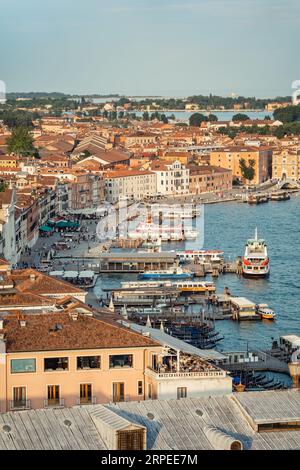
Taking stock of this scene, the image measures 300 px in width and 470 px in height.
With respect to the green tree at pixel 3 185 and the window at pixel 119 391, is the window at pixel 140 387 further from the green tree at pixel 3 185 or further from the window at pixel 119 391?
the green tree at pixel 3 185

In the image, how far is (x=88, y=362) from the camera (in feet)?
20.1

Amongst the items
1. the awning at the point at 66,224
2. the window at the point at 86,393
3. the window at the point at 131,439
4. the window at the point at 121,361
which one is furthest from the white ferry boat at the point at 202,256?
the window at the point at 131,439

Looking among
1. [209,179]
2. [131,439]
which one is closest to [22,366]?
[131,439]

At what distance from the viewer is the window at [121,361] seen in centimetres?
616

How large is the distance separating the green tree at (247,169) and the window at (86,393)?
30.2 m

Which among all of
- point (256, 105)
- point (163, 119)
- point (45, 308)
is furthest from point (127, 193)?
point (256, 105)

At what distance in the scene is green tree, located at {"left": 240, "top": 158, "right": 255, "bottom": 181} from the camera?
36188 mm

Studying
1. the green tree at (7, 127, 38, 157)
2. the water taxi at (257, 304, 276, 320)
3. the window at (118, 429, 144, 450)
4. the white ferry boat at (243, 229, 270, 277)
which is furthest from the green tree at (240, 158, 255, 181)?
the window at (118, 429, 144, 450)

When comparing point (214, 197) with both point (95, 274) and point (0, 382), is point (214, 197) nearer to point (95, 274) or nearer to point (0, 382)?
point (95, 274)

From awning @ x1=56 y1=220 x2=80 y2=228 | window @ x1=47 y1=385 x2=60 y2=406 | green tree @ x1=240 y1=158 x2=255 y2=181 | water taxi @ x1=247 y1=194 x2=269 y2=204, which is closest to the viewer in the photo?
window @ x1=47 y1=385 x2=60 y2=406

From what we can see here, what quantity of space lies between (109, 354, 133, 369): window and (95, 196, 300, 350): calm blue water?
540 centimetres

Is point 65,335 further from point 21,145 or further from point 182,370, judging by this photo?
point 21,145

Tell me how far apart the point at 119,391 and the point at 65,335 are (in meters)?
0.36

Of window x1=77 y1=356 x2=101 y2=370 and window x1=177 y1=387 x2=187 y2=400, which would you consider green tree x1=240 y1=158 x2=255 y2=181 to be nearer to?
window x1=77 y1=356 x2=101 y2=370
